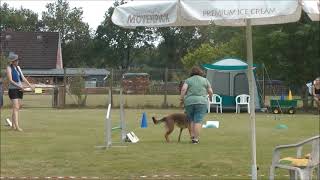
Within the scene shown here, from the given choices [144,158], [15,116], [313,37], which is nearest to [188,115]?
[144,158]

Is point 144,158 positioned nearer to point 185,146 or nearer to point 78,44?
point 185,146

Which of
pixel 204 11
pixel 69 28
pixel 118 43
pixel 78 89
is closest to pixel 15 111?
pixel 204 11

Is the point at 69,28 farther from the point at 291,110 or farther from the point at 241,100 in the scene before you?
the point at 291,110

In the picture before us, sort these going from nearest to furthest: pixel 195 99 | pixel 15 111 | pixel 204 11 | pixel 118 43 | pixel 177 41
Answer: pixel 204 11 < pixel 195 99 < pixel 15 111 < pixel 118 43 < pixel 177 41

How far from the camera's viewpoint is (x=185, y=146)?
461 inches

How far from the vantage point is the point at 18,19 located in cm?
9156

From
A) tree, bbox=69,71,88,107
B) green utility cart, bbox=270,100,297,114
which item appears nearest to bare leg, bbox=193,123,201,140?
green utility cart, bbox=270,100,297,114

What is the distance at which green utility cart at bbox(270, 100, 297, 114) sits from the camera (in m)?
26.3

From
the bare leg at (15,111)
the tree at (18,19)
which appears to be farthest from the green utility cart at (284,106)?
the tree at (18,19)

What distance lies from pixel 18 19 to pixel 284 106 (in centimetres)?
7107

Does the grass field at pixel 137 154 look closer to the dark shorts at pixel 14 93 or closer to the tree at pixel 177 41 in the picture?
the dark shorts at pixel 14 93

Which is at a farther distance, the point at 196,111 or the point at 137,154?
the point at 196,111

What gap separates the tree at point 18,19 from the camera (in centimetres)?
8862

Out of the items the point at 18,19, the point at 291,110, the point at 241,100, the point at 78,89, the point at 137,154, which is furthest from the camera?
the point at 18,19
